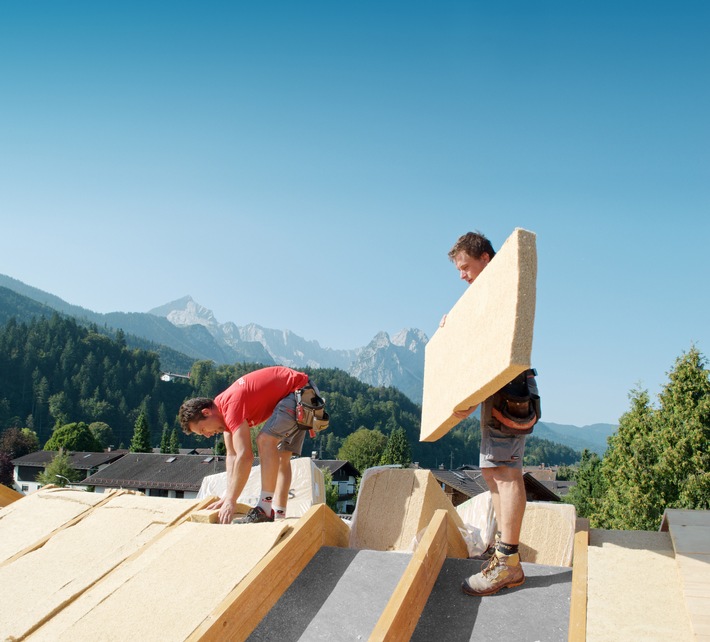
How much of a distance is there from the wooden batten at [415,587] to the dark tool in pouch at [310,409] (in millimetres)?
1755

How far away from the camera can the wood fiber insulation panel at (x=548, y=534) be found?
221 inches

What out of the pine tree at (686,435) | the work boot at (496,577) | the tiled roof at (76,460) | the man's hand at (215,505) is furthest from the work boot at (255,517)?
the tiled roof at (76,460)

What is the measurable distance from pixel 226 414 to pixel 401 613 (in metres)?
2.66

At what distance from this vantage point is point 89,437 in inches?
4139

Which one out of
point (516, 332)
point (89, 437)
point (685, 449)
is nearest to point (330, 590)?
point (516, 332)

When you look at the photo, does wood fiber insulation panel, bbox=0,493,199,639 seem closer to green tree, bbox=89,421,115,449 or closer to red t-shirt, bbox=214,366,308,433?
red t-shirt, bbox=214,366,308,433

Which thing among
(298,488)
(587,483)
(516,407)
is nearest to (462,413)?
(516,407)

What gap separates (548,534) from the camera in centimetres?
571

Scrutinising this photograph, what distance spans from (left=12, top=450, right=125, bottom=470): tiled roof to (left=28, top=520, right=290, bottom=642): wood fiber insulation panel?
89.0 m

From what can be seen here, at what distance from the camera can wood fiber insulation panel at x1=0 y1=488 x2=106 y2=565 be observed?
543 centimetres

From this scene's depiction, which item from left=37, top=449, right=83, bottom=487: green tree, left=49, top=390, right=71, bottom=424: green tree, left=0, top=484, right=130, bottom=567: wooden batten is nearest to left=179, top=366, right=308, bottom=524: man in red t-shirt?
left=0, top=484, right=130, bottom=567: wooden batten

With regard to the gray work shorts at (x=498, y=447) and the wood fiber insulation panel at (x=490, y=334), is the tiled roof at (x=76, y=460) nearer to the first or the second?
the wood fiber insulation panel at (x=490, y=334)

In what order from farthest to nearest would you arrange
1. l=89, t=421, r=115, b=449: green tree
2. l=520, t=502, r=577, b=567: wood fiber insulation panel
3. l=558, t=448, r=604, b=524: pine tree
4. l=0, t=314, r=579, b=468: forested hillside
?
l=0, t=314, r=579, b=468: forested hillside, l=89, t=421, r=115, b=449: green tree, l=558, t=448, r=604, b=524: pine tree, l=520, t=502, r=577, b=567: wood fiber insulation panel

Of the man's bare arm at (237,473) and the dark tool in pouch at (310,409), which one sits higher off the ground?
the dark tool in pouch at (310,409)
